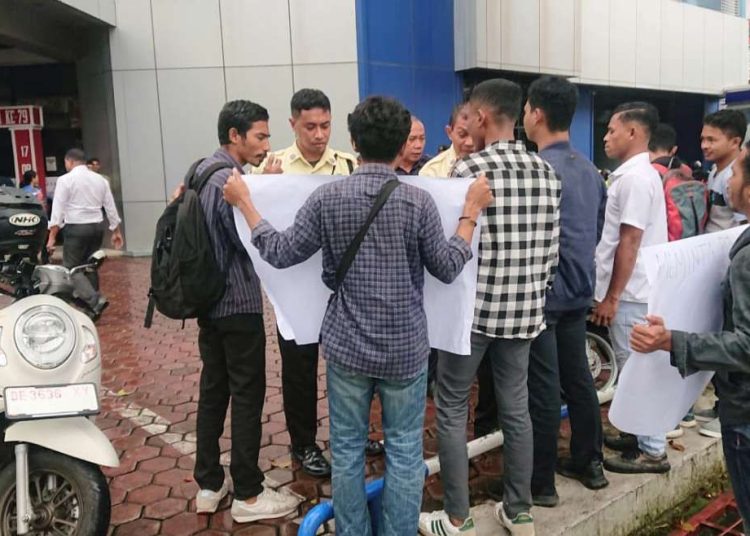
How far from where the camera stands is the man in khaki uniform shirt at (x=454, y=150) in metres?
4.20

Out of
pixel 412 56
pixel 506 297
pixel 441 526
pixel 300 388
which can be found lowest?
pixel 441 526

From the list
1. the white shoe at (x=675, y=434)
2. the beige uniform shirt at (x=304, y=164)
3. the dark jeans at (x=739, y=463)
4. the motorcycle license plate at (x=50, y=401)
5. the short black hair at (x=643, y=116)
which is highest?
the short black hair at (x=643, y=116)

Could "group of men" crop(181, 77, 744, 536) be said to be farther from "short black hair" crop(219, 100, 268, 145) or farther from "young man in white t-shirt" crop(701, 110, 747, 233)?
"young man in white t-shirt" crop(701, 110, 747, 233)

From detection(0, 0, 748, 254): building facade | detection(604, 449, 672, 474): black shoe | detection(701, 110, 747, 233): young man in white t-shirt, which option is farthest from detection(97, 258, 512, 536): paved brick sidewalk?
detection(0, 0, 748, 254): building facade

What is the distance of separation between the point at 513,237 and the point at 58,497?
6.97 ft

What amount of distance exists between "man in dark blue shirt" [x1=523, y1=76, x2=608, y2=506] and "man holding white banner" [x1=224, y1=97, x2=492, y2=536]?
0.65 meters

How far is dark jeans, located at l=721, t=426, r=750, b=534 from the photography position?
6.91 ft

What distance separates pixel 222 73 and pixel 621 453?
1063 cm

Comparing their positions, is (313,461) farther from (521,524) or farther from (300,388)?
(521,524)

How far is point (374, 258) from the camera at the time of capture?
2305 millimetres

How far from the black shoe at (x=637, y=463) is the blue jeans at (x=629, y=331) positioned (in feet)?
0.10

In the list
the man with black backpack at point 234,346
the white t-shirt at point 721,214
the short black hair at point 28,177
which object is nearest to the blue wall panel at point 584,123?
the short black hair at point 28,177

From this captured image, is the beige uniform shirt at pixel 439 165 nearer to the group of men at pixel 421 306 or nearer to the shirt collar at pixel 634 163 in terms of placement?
the group of men at pixel 421 306

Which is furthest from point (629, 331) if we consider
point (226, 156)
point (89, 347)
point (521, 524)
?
point (89, 347)
